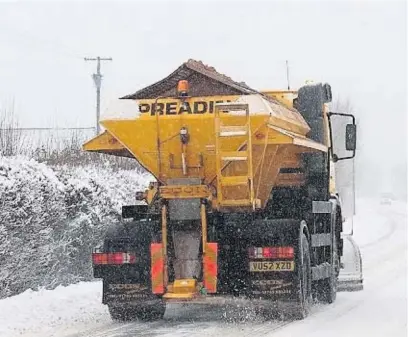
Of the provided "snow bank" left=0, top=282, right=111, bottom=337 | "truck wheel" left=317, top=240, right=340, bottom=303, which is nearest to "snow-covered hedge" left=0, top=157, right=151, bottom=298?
"snow bank" left=0, top=282, right=111, bottom=337

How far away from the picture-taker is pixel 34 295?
11250 millimetres

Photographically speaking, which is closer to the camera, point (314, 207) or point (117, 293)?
point (117, 293)

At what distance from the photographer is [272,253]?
32.8 feet

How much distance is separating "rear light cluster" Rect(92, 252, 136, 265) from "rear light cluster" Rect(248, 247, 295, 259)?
4.59 feet

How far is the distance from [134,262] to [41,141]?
22.9 feet

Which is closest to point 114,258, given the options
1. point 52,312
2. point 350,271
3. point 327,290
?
point 52,312

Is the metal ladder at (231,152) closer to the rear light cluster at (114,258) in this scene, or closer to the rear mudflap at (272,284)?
the rear mudflap at (272,284)

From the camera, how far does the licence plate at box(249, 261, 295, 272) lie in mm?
9969

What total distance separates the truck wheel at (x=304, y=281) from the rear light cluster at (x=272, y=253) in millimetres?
209

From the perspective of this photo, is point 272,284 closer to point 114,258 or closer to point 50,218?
point 114,258

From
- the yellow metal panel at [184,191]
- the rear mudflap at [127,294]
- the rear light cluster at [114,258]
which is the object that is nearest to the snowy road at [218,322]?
the rear mudflap at [127,294]

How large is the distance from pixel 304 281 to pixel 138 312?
2061 millimetres

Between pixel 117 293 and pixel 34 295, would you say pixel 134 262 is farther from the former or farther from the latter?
pixel 34 295

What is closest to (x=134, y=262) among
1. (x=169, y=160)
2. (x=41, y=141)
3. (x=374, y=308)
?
(x=169, y=160)
